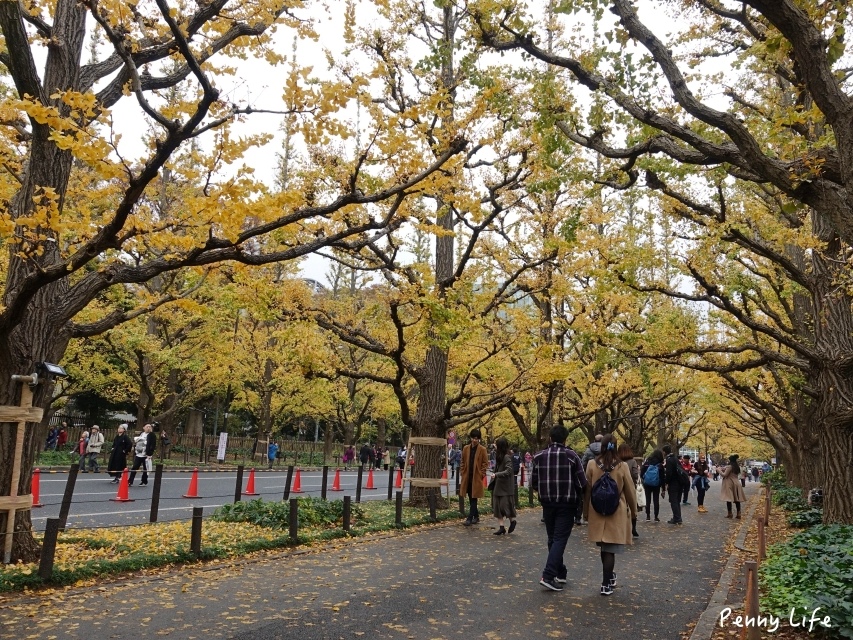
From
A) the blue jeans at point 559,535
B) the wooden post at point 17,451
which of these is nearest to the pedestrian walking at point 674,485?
the blue jeans at point 559,535

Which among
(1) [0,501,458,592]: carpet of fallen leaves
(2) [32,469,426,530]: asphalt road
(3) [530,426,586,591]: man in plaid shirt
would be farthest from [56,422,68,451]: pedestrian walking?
(3) [530,426,586,591]: man in plaid shirt

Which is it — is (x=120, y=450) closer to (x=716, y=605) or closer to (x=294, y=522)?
(x=294, y=522)

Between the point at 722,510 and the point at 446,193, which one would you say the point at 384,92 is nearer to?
the point at 446,193

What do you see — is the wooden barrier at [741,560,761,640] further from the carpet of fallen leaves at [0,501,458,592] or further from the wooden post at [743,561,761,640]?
the carpet of fallen leaves at [0,501,458,592]

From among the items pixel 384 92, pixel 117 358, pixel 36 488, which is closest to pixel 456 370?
pixel 384 92

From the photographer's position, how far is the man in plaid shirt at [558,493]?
6758 millimetres

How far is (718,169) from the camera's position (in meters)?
8.27

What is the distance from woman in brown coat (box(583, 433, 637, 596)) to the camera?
259 inches

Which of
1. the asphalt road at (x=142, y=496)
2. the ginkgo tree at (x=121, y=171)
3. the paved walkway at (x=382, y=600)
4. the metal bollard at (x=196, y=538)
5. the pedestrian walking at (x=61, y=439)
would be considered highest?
the ginkgo tree at (x=121, y=171)

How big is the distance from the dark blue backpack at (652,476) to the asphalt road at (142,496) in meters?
7.73

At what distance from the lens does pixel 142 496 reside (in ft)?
47.0

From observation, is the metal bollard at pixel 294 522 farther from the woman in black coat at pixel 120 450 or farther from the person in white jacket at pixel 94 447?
the person in white jacket at pixel 94 447

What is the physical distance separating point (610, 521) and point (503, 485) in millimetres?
4420

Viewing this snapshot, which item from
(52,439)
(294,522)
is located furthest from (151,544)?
(52,439)
